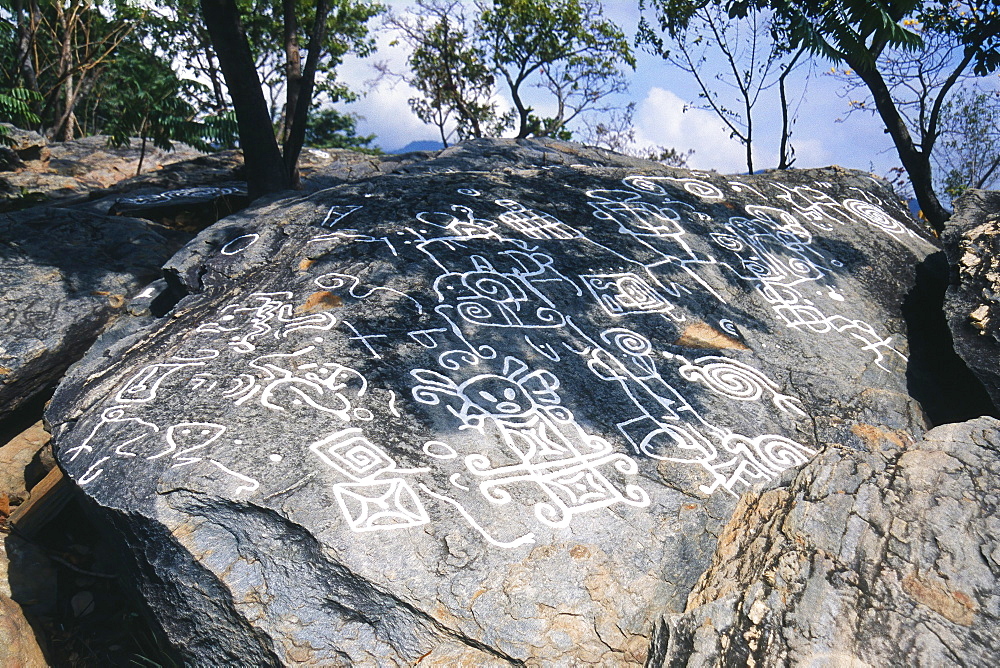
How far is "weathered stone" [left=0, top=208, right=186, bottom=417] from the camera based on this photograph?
4.23m

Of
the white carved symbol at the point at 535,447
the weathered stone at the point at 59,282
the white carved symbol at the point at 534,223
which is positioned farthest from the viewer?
the white carved symbol at the point at 534,223

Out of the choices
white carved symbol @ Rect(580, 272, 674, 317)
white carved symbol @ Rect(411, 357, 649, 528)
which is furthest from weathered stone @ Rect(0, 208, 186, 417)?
white carved symbol @ Rect(580, 272, 674, 317)

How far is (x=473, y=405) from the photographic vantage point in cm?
320

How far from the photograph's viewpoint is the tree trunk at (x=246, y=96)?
6.05 metres

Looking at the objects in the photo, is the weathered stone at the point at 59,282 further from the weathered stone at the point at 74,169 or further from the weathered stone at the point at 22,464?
the weathered stone at the point at 74,169

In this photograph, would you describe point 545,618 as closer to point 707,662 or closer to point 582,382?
point 707,662

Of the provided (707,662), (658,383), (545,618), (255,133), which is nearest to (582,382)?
(658,383)

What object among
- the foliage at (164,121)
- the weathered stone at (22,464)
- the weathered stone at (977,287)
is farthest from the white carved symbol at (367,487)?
the foliage at (164,121)

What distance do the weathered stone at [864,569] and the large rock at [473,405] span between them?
0.72ft

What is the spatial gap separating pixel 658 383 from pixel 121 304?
12.3 ft

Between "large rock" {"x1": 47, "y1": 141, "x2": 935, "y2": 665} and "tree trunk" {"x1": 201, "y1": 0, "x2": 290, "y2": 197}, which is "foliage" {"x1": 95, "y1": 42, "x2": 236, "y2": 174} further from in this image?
A: "large rock" {"x1": 47, "y1": 141, "x2": 935, "y2": 665}

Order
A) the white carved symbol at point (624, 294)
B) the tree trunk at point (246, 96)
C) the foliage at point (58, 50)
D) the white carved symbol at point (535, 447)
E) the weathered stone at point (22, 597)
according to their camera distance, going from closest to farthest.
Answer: the white carved symbol at point (535, 447) < the weathered stone at point (22, 597) < the white carved symbol at point (624, 294) < the tree trunk at point (246, 96) < the foliage at point (58, 50)

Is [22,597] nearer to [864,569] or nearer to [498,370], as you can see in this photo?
[498,370]

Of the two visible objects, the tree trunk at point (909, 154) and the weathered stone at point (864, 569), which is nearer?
the weathered stone at point (864, 569)
